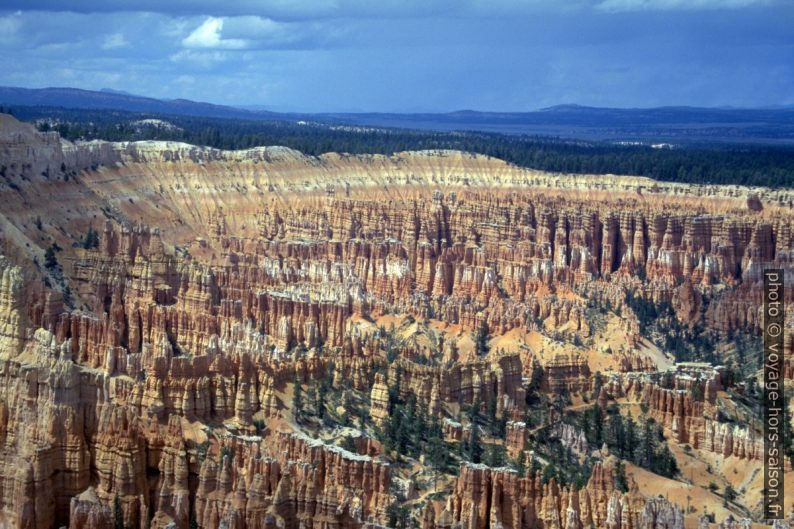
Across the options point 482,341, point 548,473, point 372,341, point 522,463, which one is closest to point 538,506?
point 548,473

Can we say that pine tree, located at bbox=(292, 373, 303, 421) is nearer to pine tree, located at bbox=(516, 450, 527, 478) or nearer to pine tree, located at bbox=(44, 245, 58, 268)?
pine tree, located at bbox=(516, 450, 527, 478)

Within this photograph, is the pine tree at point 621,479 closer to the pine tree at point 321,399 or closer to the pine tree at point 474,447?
the pine tree at point 474,447

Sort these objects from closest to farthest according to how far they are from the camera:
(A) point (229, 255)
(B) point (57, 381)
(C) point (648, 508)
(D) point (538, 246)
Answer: (C) point (648, 508) < (B) point (57, 381) < (A) point (229, 255) < (D) point (538, 246)

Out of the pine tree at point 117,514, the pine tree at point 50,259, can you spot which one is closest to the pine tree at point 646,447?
the pine tree at point 117,514

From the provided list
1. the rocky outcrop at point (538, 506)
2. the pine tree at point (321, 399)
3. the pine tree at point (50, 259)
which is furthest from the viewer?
the pine tree at point (50, 259)

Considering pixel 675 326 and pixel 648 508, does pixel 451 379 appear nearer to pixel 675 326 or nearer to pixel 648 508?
pixel 648 508

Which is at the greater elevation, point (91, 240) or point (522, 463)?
point (91, 240)

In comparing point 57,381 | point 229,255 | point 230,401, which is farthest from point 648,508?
point 229,255

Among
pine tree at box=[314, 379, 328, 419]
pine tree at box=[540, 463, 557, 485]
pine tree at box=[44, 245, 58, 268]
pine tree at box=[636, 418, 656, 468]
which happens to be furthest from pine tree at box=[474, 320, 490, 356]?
pine tree at box=[540, 463, 557, 485]

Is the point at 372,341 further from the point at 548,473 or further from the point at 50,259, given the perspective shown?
the point at 548,473
